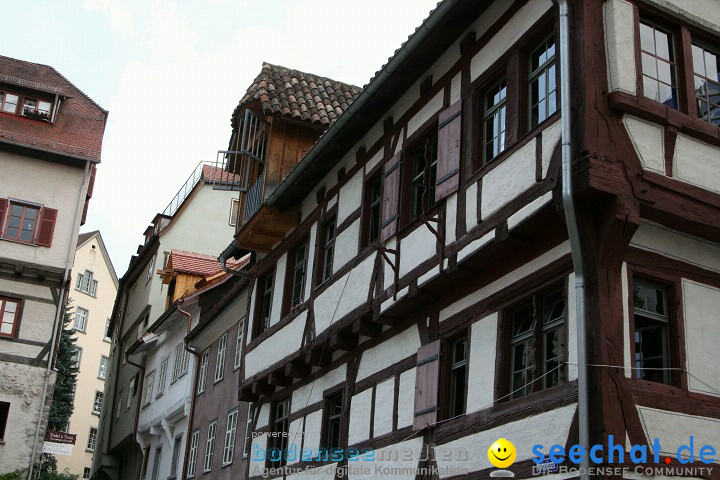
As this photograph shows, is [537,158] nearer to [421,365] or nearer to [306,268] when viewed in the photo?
[421,365]

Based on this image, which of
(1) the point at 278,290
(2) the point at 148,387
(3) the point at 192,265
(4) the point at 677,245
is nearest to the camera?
(4) the point at 677,245

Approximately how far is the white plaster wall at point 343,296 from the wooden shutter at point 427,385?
206 cm

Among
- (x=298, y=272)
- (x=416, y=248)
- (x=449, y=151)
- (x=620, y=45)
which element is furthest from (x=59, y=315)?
(x=620, y=45)

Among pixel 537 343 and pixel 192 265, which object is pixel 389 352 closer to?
pixel 537 343

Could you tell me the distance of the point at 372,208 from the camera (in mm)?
15617

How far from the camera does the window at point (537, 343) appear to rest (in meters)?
9.97

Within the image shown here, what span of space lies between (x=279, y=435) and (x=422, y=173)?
6.46 metres

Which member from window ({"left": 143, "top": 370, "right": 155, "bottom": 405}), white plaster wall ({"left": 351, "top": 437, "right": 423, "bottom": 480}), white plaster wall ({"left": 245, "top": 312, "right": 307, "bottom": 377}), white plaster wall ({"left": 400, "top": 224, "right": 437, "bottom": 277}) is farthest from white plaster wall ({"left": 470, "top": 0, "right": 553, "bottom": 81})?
window ({"left": 143, "top": 370, "right": 155, "bottom": 405})

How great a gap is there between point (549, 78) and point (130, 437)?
84.9 feet

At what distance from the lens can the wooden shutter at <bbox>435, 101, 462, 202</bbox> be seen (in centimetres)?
1239

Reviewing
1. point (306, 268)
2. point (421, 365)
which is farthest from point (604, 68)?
point (306, 268)

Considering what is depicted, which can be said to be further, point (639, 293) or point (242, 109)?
point (242, 109)

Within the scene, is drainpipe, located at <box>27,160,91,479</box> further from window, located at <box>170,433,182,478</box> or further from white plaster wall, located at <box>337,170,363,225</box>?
white plaster wall, located at <box>337,170,363,225</box>

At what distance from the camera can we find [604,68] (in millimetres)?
10141
